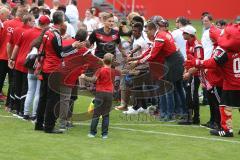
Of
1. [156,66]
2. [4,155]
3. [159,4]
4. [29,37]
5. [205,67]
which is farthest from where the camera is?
[159,4]

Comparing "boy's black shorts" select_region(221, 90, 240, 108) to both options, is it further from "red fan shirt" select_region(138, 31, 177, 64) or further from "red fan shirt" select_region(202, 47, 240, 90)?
"red fan shirt" select_region(138, 31, 177, 64)

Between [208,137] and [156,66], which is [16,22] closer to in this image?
[156,66]

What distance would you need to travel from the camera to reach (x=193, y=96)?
12.8 metres

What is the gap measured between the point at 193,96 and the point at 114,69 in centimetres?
160

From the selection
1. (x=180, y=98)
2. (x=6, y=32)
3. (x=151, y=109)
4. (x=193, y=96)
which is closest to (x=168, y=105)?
(x=180, y=98)

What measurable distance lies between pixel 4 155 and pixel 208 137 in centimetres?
372

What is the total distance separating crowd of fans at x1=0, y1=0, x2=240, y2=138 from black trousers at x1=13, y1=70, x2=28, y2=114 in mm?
19

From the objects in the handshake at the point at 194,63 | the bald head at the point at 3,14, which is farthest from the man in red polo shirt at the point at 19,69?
the handshake at the point at 194,63

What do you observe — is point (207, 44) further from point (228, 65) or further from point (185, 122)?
point (228, 65)

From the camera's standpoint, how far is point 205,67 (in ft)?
36.8

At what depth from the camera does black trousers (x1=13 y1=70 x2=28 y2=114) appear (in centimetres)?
1254

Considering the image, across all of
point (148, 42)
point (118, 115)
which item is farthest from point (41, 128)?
point (148, 42)

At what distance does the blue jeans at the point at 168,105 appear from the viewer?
1308 cm

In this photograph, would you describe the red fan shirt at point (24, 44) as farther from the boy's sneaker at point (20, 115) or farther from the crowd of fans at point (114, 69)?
the boy's sneaker at point (20, 115)
